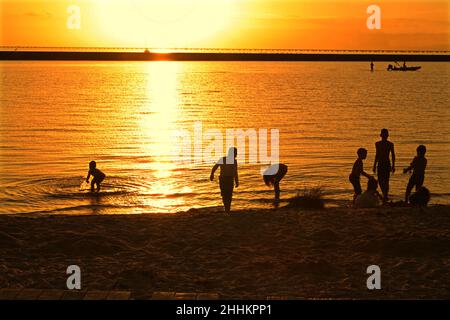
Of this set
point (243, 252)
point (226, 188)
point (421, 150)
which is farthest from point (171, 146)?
point (243, 252)

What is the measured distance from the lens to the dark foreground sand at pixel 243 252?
30.0 ft

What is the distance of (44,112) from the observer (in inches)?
2493

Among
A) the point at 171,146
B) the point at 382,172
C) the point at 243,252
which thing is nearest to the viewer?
the point at 243,252

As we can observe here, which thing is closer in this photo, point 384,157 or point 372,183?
point 372,183

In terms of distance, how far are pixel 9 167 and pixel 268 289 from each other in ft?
73.6

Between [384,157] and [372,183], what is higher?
[384,157]

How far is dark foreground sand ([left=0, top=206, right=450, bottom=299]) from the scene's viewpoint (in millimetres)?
9141

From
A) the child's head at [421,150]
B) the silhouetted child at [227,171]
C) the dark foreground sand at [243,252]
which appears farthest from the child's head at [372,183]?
the silhouetted child at [227,171]

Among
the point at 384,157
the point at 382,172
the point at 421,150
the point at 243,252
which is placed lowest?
the point at 243,252

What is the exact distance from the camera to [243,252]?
35.7 ft

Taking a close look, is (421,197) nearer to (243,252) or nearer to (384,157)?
(384,157)

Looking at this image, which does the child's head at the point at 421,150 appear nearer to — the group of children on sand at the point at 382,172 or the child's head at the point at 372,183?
the group of children on sand at the point at 382,172

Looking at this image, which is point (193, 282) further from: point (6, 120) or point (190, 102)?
point (190, 102)

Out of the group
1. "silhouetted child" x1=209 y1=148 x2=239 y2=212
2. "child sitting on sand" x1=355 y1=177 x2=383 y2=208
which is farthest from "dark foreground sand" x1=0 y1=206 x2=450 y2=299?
"silhouetted child" x1=209 y1=148 x2=239 y2=212
